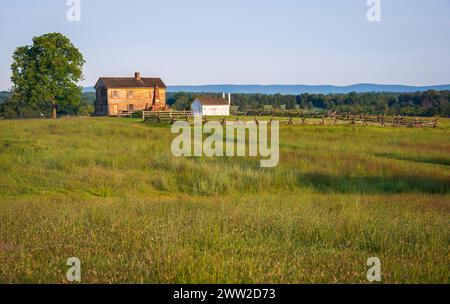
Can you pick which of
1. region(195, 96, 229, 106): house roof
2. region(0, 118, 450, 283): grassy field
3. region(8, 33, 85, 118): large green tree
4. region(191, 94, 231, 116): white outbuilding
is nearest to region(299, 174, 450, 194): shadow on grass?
region(0, 118, 450, 283): grassy field

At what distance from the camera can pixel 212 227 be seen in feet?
27.1

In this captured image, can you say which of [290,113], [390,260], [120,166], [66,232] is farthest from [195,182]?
[290,113]

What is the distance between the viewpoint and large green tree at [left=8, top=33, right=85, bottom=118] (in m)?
57.6

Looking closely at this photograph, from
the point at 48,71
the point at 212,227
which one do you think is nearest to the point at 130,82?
the point at 48,71

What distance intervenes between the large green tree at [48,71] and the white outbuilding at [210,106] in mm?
20812

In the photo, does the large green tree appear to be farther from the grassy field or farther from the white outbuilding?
the grassy field

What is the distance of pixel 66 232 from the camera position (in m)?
7.74

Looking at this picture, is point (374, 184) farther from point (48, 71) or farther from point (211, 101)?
point (211, 101)

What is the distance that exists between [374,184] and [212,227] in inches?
548

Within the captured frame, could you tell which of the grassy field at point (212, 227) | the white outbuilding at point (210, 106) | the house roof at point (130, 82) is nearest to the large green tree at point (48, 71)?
the house roof at point (130, 82)

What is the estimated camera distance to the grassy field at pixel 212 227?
229 inches
